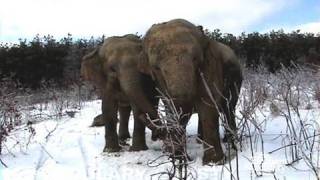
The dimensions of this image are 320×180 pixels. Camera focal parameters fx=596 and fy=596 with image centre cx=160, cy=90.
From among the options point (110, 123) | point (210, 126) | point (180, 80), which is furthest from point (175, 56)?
point (110, 123)

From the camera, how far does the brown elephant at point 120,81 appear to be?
29.0 ft

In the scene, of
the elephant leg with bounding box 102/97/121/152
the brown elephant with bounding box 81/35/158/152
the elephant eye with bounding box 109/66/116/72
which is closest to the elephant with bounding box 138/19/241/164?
the brown elephant with bounding box 81/35/158/152

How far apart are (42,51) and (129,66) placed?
18.0 m

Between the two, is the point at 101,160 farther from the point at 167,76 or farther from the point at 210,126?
the point at 167,76

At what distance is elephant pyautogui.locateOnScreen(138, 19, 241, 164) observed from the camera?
7531mm

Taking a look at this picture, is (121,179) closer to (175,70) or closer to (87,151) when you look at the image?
(175,70)

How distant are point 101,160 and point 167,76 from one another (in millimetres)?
1979

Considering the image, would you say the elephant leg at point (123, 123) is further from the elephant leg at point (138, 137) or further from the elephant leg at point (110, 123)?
the elephant leg at point (138, 137)

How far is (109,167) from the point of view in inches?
329

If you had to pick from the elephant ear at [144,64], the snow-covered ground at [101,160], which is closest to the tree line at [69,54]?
the snow-covered ground at [101,160]

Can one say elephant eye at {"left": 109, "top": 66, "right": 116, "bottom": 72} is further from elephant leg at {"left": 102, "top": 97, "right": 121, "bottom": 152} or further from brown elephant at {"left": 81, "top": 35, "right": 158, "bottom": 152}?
elephant leg at {"left": 102, "top": 97, "right": 121, "bottom": 152}

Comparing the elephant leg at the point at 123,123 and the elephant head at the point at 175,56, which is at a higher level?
the elephant head at the point at 175,56

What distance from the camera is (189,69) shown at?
7.56 meters

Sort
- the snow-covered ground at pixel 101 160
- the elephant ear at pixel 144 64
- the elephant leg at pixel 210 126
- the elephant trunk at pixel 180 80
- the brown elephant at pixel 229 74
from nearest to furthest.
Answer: the snow-covered ground at pixel 101 160
the elephant trunk at pixel 180 80
the elephant leg at pixel 210 126
the elephant ear at pixel 144 64
the brown elephant at pixel 229 74
